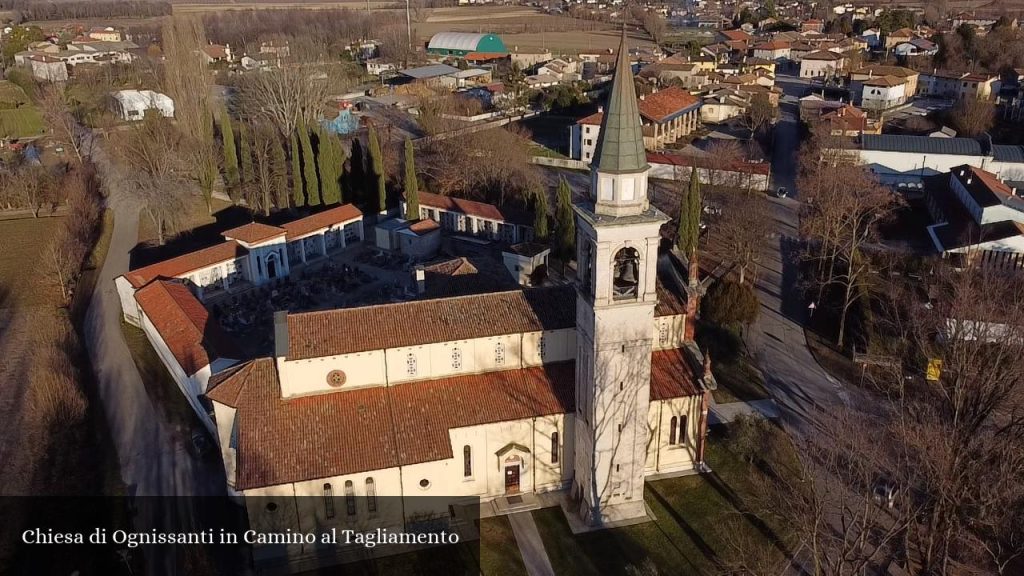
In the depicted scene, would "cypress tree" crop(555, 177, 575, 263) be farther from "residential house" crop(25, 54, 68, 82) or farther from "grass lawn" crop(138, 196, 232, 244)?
"residential house" crop(25, 54, 68, 82)

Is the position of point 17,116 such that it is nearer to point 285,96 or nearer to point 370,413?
point 285,96

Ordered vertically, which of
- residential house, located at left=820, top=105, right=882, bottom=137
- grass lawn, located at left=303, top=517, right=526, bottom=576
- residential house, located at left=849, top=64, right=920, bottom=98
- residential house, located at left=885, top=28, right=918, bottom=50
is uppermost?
residential house, located at left=885, top=28, right=918, bottom=50

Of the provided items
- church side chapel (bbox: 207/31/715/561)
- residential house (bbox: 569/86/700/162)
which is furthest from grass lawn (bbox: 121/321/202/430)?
residential house (bbox: 569/86/700/162)

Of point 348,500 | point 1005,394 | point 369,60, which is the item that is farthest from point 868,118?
point 369,60

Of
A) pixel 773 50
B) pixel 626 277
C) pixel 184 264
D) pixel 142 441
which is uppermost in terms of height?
pixel 773 50

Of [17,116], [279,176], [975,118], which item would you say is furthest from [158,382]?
[975,118]

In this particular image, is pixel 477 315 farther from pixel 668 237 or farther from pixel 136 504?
pixel 668 237
